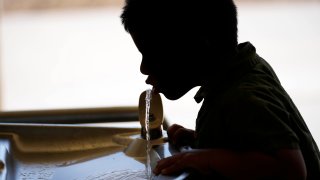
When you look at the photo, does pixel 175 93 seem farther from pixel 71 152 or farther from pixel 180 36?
pixel 71 152

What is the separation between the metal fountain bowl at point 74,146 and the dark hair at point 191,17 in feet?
0.68

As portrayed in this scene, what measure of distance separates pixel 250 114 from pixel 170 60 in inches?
5.5

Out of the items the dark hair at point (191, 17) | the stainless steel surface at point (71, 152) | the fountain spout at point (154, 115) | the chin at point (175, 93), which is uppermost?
the dark hair at point (191, 17)

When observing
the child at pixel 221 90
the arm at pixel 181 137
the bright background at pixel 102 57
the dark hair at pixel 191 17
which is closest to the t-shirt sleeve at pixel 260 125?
the child at pixel 221 90

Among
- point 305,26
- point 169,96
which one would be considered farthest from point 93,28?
point 169,96

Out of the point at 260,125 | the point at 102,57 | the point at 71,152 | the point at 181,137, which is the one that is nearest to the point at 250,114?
the point at 260,125

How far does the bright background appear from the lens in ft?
7.54

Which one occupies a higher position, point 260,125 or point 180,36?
point 180,36

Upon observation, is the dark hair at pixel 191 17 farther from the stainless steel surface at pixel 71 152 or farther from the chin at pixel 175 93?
the stainless steel surface at pixel 71 152

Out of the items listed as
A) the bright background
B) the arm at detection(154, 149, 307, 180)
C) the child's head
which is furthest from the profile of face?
the bright background

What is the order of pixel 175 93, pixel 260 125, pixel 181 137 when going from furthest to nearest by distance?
pixel 181 137, pixel 175 93, pixel 260 125

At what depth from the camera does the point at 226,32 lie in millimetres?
641

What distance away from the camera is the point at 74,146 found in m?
0.83

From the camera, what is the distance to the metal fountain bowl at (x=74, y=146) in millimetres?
720
